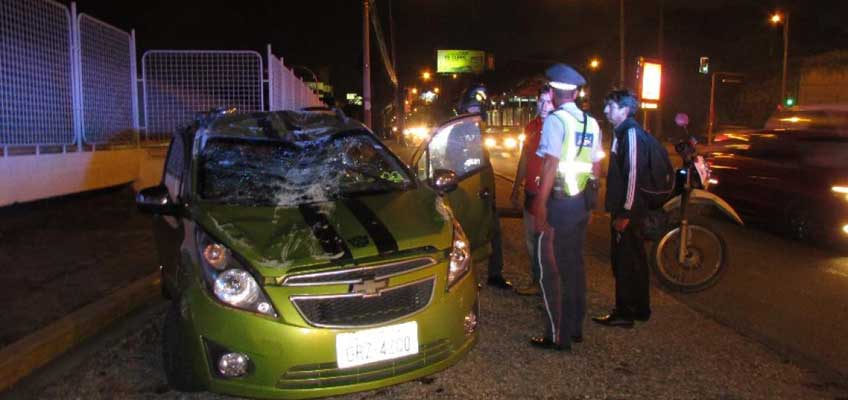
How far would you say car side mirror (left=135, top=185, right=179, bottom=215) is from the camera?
14.4ft

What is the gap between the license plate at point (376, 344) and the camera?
10.9 feet

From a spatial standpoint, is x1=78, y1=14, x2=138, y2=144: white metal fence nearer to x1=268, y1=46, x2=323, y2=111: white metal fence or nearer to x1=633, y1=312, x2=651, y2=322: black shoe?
x1=268, y1=46, x2=323, y2=111: white metal fence

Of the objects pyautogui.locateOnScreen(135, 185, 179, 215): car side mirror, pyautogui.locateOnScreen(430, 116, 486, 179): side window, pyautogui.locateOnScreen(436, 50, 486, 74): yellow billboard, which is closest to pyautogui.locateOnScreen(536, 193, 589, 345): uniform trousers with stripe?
pyautogui.locateOnScreen(430, 116, 486, 179): side window

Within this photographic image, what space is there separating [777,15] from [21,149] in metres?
34.9

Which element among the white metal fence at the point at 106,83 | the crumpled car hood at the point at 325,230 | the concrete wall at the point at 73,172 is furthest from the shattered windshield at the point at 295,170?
the white metal fence at the point at 106,83

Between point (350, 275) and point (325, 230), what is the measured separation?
0.41 metres

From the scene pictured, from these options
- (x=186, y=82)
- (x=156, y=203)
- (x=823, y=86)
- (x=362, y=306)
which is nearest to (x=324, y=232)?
(x=362, y=306)

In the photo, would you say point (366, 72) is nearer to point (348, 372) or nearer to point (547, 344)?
point (547, 344)

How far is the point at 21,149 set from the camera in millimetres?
8125

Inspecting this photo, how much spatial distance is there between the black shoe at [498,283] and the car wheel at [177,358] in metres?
3.21

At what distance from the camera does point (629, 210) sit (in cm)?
481

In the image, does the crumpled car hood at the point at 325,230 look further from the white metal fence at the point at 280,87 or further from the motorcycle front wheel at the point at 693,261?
the white metal fence at the point at 280,87

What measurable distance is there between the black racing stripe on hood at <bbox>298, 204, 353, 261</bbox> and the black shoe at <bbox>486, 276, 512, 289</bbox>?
2.56 metres

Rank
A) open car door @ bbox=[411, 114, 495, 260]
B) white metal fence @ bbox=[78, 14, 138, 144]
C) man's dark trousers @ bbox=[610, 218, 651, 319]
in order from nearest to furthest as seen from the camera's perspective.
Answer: man's dark trousers @ bbox=[610, 218, 651, 319]
open car door @ bbox=[411, 114, 495, 260]
white metal fence @ bbox=[78, 14, 138, 144]
